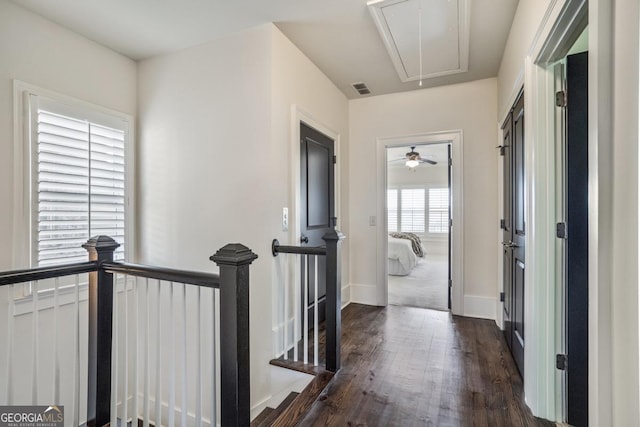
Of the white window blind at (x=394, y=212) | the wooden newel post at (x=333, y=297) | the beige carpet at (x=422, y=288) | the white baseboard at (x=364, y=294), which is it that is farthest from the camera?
the white window blind at (x=394, y=212)

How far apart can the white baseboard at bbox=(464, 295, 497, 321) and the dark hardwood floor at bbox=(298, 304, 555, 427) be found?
0.17 metres

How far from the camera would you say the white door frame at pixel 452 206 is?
3504 mm

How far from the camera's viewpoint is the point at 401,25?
2377 mm

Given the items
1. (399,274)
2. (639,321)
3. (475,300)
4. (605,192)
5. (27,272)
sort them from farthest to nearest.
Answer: (399,274) < (475,300) < (27,272) < (605,192) < (639,321)

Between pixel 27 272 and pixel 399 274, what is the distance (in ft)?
16.9

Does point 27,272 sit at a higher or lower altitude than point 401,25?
lower

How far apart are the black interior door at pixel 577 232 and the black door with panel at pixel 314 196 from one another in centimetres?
187

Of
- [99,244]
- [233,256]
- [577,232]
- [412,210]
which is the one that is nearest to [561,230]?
[577,232]

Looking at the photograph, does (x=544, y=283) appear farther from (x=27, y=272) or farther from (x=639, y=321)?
(x=27, y=272)

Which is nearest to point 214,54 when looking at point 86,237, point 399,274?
point 86,237

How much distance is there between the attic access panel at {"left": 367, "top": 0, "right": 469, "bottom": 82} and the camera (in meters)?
2.17

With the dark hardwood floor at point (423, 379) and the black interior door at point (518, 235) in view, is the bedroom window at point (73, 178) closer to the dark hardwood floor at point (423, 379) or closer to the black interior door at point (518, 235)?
the dark hardwood floor at point (423, 379)

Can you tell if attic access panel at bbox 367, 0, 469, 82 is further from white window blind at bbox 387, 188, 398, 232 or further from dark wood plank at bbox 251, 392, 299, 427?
white window blind at bbox 387, 188, 398, 232

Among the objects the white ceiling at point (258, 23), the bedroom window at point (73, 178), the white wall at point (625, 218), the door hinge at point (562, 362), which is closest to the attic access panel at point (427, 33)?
the white ceiling at point (258, 23)
